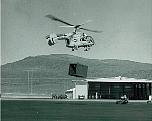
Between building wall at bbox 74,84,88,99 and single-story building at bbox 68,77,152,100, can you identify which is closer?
single-story building at bbox 68,77,152,100

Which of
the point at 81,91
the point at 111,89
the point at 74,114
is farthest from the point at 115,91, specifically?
the point at 74,114

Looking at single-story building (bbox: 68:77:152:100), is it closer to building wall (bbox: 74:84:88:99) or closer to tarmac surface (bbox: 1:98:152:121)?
building wall (bbox: 74:84:88:99)

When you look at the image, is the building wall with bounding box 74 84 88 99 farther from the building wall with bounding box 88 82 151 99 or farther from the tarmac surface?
the tarmac surface

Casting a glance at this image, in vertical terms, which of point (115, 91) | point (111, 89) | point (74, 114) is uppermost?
point (111, 89)

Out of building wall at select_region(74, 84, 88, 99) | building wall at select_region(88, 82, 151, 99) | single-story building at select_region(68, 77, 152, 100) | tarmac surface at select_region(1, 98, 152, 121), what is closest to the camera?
tarmac surface at select_region(1, 98, 152, 121)

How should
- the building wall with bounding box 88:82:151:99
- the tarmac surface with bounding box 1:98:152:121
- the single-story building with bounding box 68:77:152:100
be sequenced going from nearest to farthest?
the tarmac surface with bounding box 1:98:152:121 → the building wall with bounding box 88:82:151:99 → the single-story building with bounding box 68:77:152:100

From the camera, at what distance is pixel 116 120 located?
47312 millimetres

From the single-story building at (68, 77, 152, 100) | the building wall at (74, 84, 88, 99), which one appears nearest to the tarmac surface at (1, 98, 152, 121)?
the single-story building at (68, 77, 152, 100)

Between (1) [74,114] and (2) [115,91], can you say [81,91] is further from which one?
(1) [74,114]

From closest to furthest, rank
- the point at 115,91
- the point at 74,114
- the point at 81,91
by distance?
the point at 74,114 < the point at 115,91 < the point at 81,91

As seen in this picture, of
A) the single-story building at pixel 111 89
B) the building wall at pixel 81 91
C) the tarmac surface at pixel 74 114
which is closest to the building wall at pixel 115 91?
the single-story building at pixel 111 89

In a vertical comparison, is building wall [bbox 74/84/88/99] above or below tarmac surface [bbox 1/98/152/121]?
above

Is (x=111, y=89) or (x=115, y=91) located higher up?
(x=111, y=89)

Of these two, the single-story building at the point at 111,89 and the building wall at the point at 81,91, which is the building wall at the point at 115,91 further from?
the building wall at the point at 81,91
